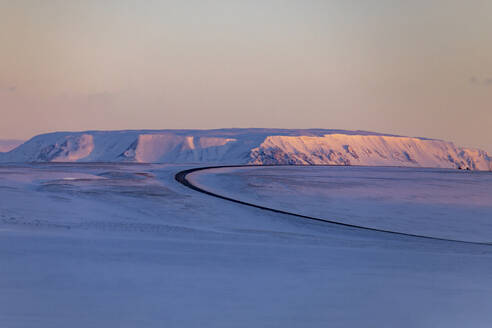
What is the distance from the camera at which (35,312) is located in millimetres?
5809

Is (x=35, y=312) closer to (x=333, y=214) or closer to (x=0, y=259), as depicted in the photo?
(x=0, y=259)

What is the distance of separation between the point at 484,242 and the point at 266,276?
331 inches

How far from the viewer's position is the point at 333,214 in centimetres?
1808

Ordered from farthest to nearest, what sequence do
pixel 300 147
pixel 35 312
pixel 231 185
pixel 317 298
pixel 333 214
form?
pixel 300 147 < pixel 231 185 < pixel 333 214 < pixel 317 298 < pixel 35 312

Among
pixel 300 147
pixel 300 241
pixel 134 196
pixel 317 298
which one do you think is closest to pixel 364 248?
pixel 300 241

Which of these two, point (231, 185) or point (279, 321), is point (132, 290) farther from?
point (231, 185)

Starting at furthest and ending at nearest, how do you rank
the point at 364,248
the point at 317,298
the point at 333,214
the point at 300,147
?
1. the point at 300,147
2. the point at 333,214
3. the point at 364,248
4. the point at 317,298

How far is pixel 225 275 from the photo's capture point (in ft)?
25.8

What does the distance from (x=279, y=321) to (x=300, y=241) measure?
6012 mm

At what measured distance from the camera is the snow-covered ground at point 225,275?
6.02 metres

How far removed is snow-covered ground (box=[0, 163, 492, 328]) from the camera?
6.02 metres

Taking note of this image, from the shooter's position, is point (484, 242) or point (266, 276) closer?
point (266, 276)

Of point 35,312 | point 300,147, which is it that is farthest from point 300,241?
point 300,147

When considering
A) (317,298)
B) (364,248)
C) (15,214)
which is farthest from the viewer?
(15,214)
